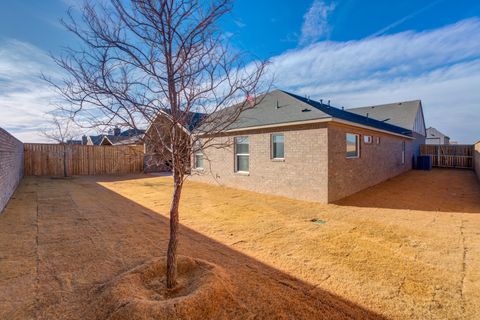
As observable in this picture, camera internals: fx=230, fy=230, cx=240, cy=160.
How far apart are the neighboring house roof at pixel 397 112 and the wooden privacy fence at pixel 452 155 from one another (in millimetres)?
3607

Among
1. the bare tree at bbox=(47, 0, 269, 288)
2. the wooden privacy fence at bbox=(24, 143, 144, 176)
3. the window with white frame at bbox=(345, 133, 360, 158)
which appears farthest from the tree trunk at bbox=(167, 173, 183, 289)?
the wooden privacy fence at bbox=(24, 143, 144, 176)

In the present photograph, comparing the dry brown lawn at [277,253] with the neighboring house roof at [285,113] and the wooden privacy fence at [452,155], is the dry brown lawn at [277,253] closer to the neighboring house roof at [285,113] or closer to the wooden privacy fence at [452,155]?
the neighboring house roof at [285,113]

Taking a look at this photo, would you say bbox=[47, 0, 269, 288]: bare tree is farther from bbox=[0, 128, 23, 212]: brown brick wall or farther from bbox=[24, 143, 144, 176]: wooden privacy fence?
bbox=[24, 143, 144, 176]: wooden privacy fence

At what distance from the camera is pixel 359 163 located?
32.1 feet

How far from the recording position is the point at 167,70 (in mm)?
2699

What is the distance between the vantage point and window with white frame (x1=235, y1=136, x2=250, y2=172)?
1075 cm

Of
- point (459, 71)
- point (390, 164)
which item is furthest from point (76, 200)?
point (459, 71)

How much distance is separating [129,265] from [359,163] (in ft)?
30.7

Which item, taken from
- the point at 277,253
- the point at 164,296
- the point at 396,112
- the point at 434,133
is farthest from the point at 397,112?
the point at 434,133

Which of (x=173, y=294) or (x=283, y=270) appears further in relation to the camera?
(x=283, y=270)

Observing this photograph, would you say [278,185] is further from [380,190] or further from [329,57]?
[329,57]

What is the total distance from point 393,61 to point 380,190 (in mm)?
6815

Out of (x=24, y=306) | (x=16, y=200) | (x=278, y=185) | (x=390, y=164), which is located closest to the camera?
(x=24, y=306)

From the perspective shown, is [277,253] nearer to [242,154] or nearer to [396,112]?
[242,154]
